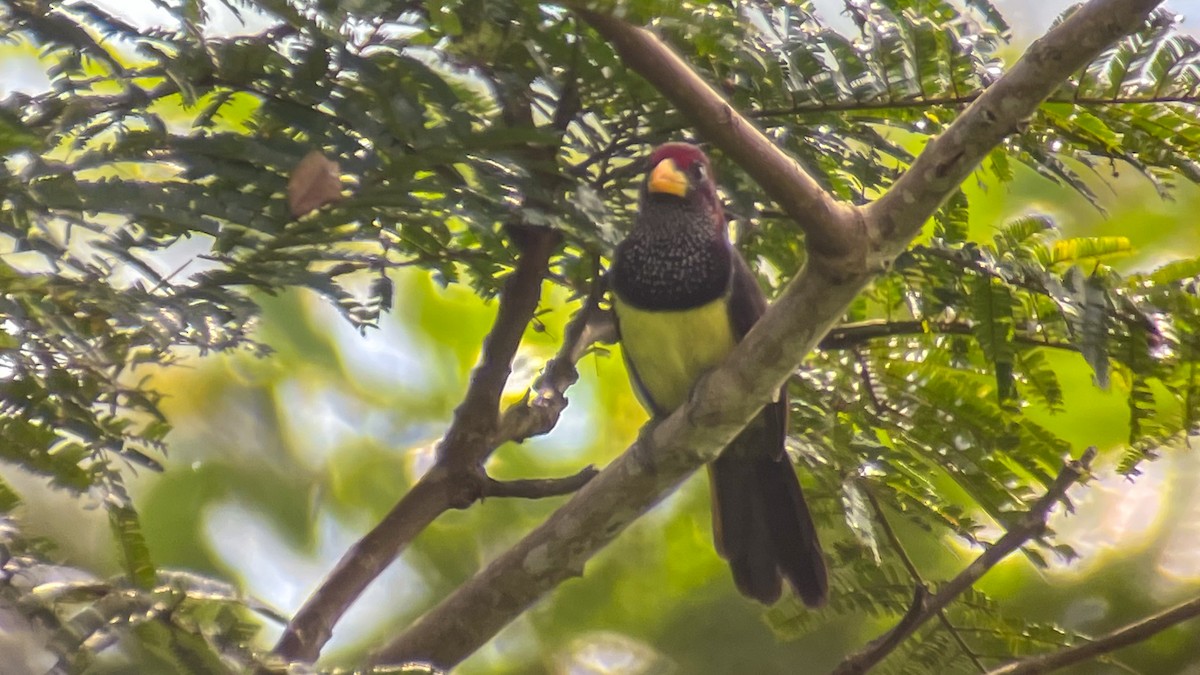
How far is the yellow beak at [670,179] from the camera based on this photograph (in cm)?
217

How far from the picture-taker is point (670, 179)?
2.18m

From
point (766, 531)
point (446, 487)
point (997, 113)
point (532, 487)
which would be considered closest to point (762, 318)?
point (997, 113)

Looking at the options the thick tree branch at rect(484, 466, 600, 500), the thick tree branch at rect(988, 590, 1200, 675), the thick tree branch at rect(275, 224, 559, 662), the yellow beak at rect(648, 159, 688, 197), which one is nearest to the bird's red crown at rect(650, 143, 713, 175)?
the yellow beak at rect(648, 159, 688, 197)

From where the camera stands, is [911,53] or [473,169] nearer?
[473,169]

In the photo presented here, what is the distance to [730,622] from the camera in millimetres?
3463

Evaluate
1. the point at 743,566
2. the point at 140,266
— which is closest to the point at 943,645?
the point at 743,566

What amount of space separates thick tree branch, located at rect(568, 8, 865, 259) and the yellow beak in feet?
1.61

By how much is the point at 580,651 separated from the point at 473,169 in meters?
2.14

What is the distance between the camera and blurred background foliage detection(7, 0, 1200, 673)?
1453 mm

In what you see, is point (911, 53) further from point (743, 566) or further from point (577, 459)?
point (577, 459)

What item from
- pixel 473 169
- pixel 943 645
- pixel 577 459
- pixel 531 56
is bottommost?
pixel 943 645

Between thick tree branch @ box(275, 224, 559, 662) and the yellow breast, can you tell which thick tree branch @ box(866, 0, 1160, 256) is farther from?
the yellow breast

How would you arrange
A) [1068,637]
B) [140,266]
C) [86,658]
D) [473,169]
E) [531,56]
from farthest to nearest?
[1068,637], [531,56], [473,169], [140,266], [86,658]

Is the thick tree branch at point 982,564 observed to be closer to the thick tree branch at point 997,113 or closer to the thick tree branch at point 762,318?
the thick tree branch at point 762,318
